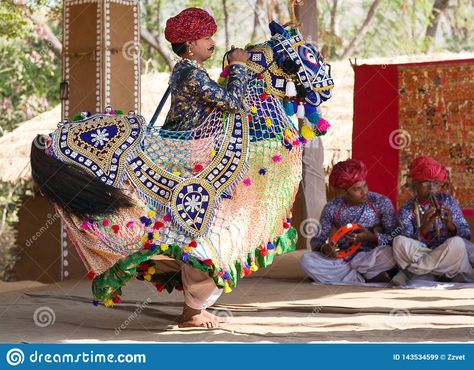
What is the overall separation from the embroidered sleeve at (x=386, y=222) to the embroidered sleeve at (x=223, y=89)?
3467 millimetres

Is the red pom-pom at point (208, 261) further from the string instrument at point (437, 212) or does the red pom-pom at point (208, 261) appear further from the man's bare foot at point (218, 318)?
the string instrument at point (437, 212)

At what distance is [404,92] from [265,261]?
4.72 m

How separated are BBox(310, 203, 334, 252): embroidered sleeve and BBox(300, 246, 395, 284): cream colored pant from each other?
12cm

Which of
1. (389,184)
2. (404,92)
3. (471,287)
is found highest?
(404,92)

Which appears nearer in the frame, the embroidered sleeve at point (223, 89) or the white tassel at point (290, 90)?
the embroidered sleeve at point (223, 89)

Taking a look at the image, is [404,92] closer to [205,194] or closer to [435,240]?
[435,240]

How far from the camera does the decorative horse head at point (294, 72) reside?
6.14 metres

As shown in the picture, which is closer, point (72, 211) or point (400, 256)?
point (72, 211)

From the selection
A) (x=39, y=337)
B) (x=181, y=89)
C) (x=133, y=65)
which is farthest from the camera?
(x=133, y=65)

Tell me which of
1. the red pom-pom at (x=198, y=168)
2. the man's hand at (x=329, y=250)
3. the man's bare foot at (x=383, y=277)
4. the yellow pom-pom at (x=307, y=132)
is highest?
the yellow pom-pom at (x=307, y=132)

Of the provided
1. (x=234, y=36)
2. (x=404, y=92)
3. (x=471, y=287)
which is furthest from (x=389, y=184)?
(x=234, y=36)

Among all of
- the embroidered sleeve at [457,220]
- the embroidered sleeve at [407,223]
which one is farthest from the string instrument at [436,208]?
the embroidered sleeve at [407,223]

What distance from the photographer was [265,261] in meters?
6.01

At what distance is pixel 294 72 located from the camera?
20.3 ft
